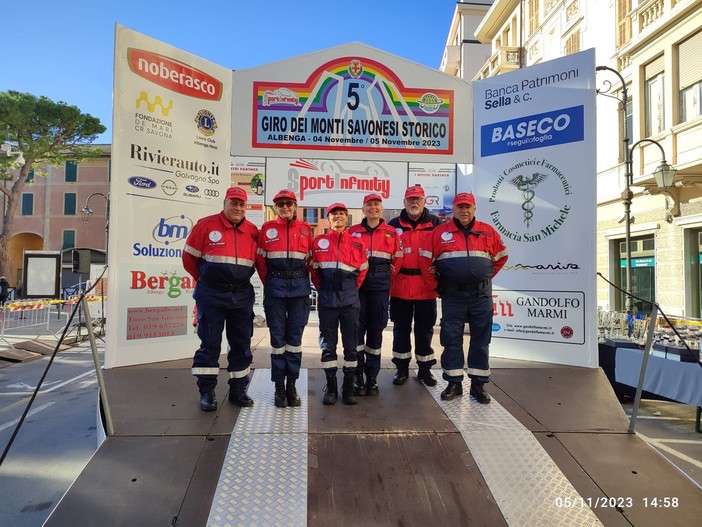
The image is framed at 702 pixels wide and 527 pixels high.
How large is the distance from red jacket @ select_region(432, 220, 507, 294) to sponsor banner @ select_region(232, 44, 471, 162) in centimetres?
223

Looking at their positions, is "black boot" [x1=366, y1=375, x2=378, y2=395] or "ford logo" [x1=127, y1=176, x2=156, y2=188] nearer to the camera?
"black boot" [x1=366, y1=375, x2=378, y2=395]

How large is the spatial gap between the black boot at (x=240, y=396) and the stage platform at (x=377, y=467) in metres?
0.10

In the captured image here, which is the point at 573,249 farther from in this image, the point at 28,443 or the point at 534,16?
the point at 534,16

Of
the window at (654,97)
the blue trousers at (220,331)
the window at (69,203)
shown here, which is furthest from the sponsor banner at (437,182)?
the window at (69,203)

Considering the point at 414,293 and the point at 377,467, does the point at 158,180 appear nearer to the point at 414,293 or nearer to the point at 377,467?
the point at 414,293

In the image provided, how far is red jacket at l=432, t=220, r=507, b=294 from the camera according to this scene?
394 centimetres

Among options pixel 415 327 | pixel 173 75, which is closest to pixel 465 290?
pixel 415 327

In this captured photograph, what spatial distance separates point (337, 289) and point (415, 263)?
930 mm

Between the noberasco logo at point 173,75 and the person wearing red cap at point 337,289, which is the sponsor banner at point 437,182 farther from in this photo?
the person wearing red cap at point 337,289

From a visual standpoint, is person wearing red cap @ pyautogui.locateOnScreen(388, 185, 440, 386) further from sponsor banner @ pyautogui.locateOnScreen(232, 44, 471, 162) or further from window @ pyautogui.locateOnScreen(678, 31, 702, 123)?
window @ pyautogui.locateOnScreen(678, 31, 702, 123)

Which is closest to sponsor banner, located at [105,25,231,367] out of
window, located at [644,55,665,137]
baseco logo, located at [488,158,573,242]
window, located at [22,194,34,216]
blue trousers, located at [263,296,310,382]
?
blue trousers, located at [263,296,310,382]

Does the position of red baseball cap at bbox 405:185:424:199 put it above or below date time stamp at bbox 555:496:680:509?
above

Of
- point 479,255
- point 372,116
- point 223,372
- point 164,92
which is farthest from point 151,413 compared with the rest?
point 372,116

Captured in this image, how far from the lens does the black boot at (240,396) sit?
3725mm
